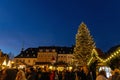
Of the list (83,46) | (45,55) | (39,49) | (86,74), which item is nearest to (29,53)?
(39,49)

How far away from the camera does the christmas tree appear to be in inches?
2293

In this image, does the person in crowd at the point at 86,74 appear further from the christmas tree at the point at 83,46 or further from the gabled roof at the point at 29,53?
the gabled roof at the point at 29,53

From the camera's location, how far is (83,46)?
59812 millimetres

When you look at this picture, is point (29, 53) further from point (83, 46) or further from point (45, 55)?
point (83, 46)

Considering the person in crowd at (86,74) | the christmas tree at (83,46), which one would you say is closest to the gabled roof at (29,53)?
the christmas tree at (83,46)

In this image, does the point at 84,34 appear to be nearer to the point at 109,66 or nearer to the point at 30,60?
the point at 109,66

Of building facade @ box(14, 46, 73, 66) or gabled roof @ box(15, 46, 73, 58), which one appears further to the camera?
gabled roof @ box(15, 46, 73, 58)

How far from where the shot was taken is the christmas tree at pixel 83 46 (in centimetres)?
5825

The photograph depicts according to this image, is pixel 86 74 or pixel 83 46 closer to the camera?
pixel 86 74

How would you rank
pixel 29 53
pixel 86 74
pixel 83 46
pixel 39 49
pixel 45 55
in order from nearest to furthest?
pixel 86 74, pixel 83 46, pixel 45 55, pixel 39 49, pixel 29 53

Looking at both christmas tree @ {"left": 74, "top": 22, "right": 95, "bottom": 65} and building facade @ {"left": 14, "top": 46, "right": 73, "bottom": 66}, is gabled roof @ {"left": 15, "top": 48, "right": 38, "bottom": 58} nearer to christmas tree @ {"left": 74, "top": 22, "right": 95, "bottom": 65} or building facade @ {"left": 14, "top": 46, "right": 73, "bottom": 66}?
building facade @ {"left": 14, "top": 46, "right": 73, "bottom": 66}

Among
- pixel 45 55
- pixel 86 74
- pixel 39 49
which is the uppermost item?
pixel 39 49

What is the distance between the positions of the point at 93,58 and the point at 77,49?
97.3ft

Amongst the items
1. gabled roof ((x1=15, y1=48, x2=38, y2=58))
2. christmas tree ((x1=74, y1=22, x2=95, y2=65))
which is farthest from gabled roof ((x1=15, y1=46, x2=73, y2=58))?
christmas tree ((x1=74, y1=22, x2=95, y2=65))
